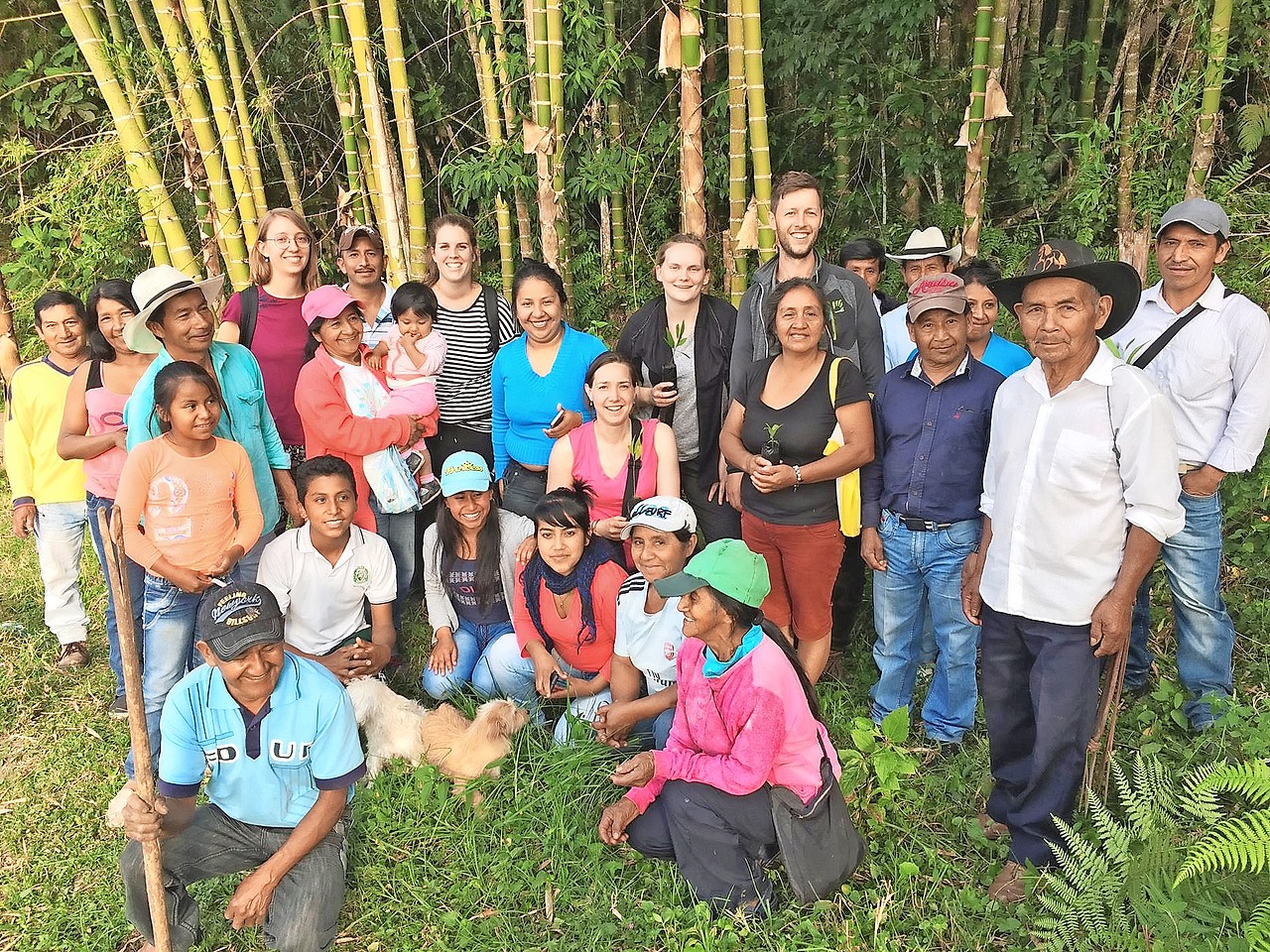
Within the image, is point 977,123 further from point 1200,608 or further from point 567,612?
point 567,612

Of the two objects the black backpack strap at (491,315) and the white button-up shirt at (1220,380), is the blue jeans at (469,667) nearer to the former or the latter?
the black backpack strap at (491,315)

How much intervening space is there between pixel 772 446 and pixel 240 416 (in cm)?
187

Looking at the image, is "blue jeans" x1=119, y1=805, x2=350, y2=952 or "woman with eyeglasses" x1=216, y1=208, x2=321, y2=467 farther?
"woman with eyeglasses" x1=216, y1=208, x2=321, y2=467

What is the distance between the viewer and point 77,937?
8.82ft

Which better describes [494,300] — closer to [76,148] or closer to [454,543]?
[454,543]

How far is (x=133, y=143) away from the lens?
4.47m

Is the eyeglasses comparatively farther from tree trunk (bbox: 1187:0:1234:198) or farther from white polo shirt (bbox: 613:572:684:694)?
tree trunk (bbox: 1187:0:1234:198)

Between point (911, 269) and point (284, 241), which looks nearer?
point (284, 241)

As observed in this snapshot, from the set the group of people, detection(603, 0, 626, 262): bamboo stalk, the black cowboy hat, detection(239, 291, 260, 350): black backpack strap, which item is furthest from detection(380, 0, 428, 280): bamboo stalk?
the black cowboy hat

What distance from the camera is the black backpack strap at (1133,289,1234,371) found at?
2918 mm

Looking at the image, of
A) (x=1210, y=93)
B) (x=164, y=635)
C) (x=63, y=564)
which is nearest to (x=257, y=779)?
(x=164, y=635)

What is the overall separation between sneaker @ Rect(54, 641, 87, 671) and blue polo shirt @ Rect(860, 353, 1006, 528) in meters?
3.43

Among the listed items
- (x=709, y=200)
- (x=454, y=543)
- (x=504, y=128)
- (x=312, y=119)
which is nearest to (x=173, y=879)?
(x=454, y=543)

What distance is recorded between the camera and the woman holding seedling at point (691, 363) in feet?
11.4
